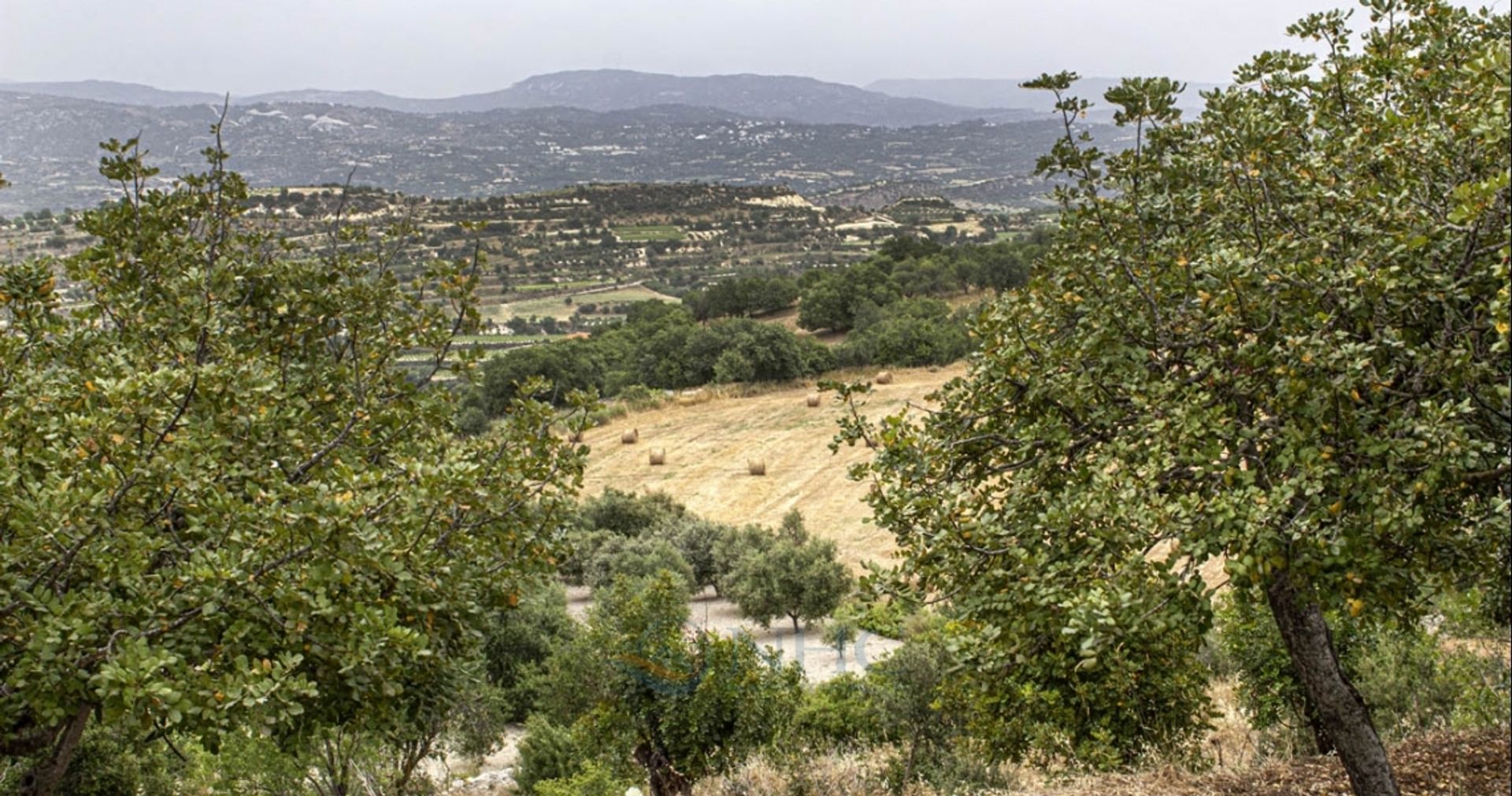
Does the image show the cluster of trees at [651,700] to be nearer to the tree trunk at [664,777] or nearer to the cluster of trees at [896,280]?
the tree trunk at [664,777]

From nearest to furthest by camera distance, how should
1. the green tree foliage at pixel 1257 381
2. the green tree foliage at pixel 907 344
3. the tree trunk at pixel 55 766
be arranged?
the green tree foliage at pixel 1257 381 → the tree trunk at pixel 55 766 → the green tree foliage at pixel 907 344

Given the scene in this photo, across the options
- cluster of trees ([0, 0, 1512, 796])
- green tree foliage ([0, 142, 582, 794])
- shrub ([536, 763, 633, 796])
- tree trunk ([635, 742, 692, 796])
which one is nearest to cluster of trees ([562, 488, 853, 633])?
tree trunk ([635, 742, 692, 796])

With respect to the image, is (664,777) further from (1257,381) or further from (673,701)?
(1257,381)

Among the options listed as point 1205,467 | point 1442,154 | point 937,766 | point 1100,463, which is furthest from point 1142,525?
point 937,766

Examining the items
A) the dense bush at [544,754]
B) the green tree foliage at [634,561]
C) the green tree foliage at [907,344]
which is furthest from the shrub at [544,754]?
the green tree foliage at [907,344]

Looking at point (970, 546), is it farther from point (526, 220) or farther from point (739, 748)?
point (526, 220)

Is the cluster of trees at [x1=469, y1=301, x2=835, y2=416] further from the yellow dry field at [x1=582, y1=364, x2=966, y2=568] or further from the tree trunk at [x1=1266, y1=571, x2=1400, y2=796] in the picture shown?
the tree trunk at [x1=1266, y1=571, x2=1400, y2=796]

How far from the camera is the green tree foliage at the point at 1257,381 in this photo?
167 inches

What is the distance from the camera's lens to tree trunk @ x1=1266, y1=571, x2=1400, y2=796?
5.68 meters

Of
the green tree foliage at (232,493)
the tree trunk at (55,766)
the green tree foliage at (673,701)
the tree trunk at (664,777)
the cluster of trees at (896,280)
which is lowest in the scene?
the cluster of trees at (896,280)

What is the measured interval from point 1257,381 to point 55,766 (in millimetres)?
6451

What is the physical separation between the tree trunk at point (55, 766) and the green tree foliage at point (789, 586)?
51.7ft

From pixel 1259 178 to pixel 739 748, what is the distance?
7256 millimetres

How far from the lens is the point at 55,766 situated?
5.58 meters
